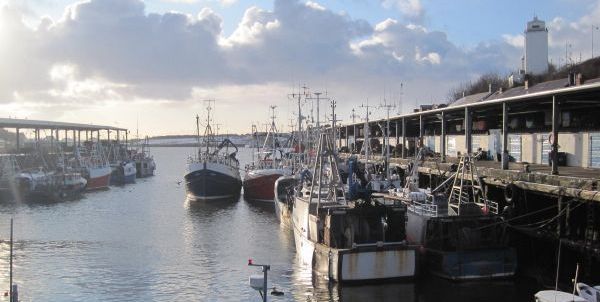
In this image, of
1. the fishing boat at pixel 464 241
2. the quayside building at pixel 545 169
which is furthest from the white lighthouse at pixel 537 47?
the fishing boat at pixel 464 241

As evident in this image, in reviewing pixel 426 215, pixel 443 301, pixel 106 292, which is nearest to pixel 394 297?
pixel 443 301

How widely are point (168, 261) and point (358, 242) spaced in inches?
466

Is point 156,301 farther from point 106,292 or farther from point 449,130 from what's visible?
point 449,130

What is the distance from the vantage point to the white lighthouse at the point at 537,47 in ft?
333

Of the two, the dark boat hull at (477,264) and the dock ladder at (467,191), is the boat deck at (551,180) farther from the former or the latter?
the dark boat hull at (477,264)

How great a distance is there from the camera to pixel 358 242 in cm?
3036

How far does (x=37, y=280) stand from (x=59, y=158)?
80183mm

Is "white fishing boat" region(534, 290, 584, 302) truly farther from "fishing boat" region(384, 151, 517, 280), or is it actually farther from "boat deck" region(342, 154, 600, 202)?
"fishing boat" region(384, 151, 517, 280)

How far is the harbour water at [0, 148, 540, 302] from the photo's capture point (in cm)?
2873

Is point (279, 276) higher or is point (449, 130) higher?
point (449, 130)

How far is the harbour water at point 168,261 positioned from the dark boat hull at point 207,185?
380 inches

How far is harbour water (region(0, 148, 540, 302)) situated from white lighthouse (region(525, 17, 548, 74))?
59.6 metres

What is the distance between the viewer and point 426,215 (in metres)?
32.8

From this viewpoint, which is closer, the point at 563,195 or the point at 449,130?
the point at 563,195
